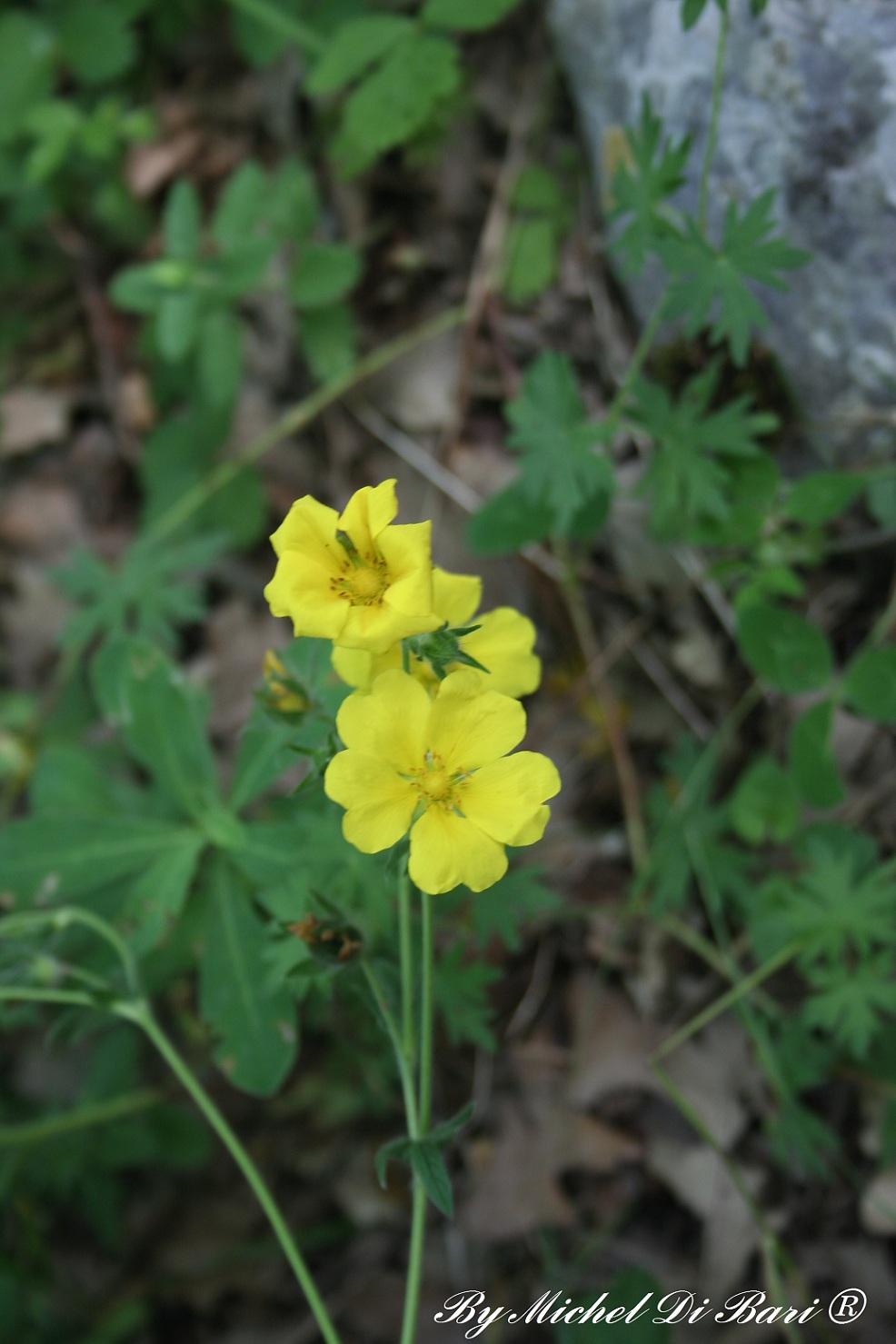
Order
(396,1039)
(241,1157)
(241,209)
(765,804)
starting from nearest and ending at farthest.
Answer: (396,1039) < (241,1157) < (765,804) < (241,209)

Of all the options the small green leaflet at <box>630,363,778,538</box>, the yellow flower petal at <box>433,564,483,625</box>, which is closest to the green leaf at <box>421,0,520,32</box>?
the small green leaflet at <box>630,363,778,538</box>

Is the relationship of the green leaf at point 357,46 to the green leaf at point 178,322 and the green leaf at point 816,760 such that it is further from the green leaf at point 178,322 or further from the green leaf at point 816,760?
the green leaf at point 816,760

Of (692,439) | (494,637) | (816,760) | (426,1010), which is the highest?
(494,637)

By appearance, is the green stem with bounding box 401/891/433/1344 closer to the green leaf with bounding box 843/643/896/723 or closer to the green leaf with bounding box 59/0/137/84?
the green leaf with bounding box 843/643/896/723

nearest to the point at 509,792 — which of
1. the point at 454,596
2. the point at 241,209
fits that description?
the point at 454,596

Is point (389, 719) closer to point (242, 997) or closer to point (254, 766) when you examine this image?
point (254, 766)

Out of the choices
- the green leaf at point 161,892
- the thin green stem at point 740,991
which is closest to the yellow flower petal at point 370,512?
the green leaf at point 161,892
